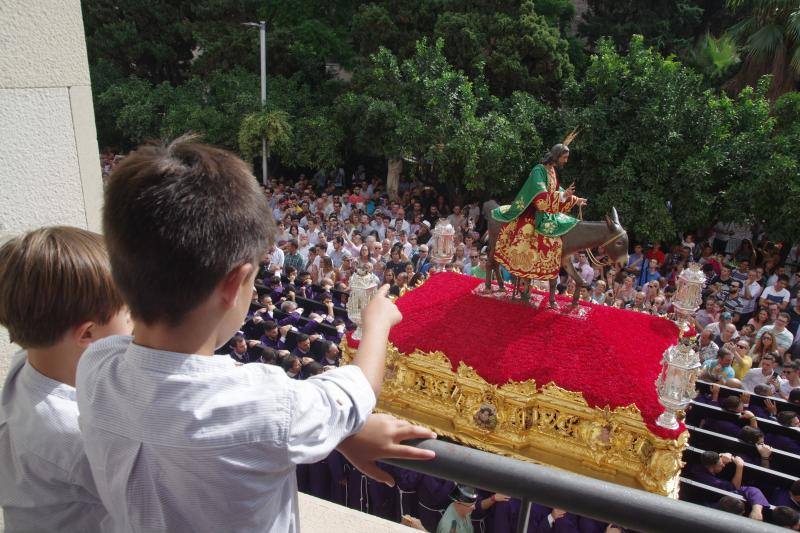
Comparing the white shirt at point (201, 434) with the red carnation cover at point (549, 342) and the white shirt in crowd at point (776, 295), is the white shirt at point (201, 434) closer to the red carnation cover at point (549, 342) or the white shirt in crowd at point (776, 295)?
the red carnation cover at point (549, 342)

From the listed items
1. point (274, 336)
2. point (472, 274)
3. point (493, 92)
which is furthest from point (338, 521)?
point (493, 92)

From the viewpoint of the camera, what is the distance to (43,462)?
56.6 inches

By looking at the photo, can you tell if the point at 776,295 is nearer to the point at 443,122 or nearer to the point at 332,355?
the point at 332,355

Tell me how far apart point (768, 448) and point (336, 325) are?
4843mm

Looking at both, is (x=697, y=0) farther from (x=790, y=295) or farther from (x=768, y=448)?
(x=768, y=448)

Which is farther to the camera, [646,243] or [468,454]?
[646,243]

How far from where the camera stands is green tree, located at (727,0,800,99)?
39.8 feet

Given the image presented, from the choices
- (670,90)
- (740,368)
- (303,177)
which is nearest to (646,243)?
(670,90)

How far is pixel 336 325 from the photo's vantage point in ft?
26.5

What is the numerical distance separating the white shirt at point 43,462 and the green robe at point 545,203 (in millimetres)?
5933

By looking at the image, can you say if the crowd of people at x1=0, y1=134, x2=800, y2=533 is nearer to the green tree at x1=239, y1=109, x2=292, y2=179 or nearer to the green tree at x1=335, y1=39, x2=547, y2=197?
the green tree at x1=335, y1=39, x2=547, y2=197

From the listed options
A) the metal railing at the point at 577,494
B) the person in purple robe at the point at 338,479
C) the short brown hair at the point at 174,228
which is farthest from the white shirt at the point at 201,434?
the person in purple robe at the point at 338,479

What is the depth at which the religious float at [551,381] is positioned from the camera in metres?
5.55

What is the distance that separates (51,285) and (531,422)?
17.4 feet
